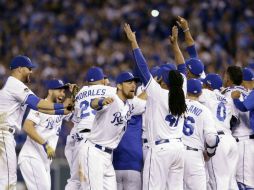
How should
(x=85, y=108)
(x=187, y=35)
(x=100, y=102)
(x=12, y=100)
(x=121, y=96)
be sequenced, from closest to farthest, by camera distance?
(x=100, y=102), (x=121, y=96), (x=12, y=100), (x=85, y=108), (x=187, y=35)

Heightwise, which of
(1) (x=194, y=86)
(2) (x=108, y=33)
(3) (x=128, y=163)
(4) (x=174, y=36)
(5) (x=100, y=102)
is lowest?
(3) (x=128, y=163)

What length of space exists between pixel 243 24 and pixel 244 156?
8.78 metres

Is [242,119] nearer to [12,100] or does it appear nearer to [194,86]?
[194,86]

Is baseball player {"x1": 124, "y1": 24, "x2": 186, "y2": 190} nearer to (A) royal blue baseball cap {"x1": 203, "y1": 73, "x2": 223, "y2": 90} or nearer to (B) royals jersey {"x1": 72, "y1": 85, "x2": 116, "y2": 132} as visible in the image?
(B) royals jersey {"x1": 72, "y1": 85, "x2": 116, "y2": 132}

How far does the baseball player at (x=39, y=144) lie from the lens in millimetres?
10703

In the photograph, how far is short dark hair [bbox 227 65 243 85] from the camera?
11109 millimetres

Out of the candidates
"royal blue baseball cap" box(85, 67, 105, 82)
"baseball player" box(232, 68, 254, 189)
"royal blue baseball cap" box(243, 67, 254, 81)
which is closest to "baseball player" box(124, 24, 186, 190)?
"royal blue baseball cap" box(85, 67, 105, 82)

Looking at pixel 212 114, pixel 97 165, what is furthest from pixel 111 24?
pixel 97 165

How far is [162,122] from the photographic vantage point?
9.46 m

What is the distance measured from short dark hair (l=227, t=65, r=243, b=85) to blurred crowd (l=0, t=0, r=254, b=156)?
679 cm

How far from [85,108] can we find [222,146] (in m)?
1.84

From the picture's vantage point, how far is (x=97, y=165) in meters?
9.57

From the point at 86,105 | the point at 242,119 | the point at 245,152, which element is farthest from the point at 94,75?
the point at 245,152

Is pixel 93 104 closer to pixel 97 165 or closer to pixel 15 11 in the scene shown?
pixel 97 165
